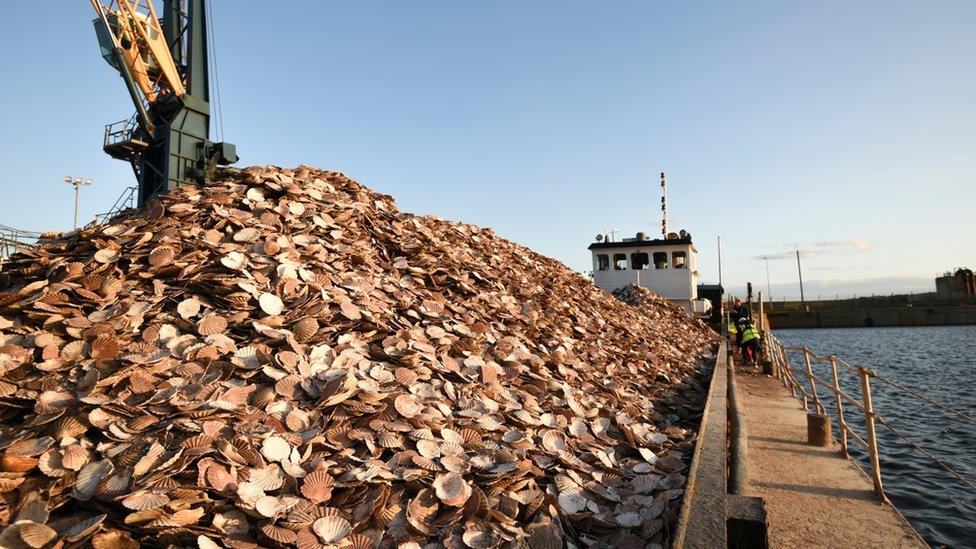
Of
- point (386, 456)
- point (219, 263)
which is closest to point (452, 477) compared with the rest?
point (386, 456)

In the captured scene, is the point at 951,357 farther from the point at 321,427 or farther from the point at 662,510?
the point at 321,427

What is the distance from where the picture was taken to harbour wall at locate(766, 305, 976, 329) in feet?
181

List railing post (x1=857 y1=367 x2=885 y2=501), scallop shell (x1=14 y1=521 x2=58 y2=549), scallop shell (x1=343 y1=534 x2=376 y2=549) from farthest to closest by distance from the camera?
railing post (x1=857 y1=367 x2=885 y2=501), scallop shell (x1=343 y1=534 x2=376 y2=549), scallop shell (x1=14 y1=521 x2=58 y2=549)

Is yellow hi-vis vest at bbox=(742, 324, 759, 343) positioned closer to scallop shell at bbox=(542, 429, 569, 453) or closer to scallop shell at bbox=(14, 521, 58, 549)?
scallop shell at bbox=(542, 429, 569, 453)

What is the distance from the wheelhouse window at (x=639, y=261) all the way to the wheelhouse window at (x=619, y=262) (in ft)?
0.91

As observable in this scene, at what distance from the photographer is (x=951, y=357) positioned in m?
27.2

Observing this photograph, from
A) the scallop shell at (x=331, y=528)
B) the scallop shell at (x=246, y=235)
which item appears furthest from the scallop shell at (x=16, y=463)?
the scallop shell at (x=246, y=235)

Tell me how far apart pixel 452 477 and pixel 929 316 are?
74.9m

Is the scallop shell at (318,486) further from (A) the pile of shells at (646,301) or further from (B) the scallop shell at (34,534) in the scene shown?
(A) the pile of shells at (646,301)

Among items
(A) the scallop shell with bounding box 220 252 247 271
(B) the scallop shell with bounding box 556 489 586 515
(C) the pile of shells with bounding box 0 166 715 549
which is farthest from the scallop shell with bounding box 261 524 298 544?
(A) the scallop shell with bounding box 220 252 247 271

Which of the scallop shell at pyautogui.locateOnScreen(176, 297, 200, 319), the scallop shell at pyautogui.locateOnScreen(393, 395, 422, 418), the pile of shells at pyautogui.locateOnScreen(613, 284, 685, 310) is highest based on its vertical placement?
the pile of shells at pyautogui.locateOnScreen(613, 284, 685, 310)

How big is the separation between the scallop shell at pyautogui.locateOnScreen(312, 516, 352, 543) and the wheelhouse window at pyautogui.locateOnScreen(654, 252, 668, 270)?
18.7 meters

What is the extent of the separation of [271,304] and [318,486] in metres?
1.96

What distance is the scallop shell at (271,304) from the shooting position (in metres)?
4.17
